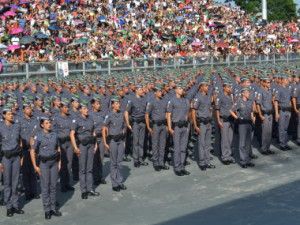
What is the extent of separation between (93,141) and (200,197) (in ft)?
7.68

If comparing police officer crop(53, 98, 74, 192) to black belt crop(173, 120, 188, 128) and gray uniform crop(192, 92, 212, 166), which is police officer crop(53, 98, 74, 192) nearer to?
black belt crop(173, 120, 188, 128)

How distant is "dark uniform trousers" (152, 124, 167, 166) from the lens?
11570 mm

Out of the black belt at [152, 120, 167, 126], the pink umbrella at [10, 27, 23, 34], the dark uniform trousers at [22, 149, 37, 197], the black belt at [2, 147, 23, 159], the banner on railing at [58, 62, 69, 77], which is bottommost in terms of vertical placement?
the dark uniform trousers at [22, 149, 37, 197]

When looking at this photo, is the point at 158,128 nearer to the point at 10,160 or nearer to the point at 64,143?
the point at 64,143

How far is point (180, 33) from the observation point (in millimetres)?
34406

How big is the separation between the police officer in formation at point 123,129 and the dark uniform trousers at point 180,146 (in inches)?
0.9

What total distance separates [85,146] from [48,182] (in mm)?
1273

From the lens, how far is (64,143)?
32.5ft

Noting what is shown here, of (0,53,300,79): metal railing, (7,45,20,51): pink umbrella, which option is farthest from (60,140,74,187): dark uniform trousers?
(7,45,20,51): pink umbrella

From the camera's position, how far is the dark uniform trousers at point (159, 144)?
38.0ft

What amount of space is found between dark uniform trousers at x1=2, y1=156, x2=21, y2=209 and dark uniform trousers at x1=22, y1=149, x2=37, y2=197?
85cm

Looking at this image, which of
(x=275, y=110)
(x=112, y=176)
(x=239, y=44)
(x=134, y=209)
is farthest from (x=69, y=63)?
(x=239, y=44)

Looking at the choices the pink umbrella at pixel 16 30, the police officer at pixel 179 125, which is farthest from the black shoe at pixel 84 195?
the pink umbrella at pixel 16 30

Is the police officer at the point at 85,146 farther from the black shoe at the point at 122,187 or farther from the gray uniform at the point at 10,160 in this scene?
the gray uniform at the point at 10,160
